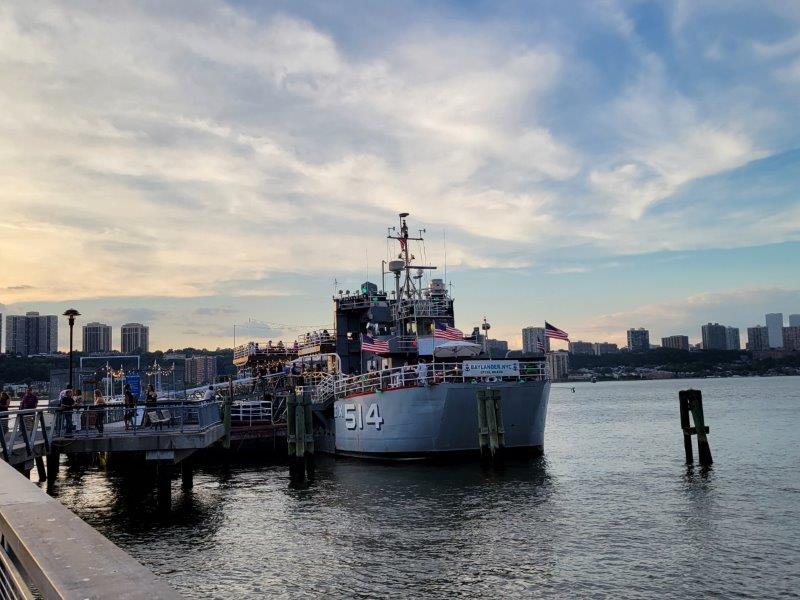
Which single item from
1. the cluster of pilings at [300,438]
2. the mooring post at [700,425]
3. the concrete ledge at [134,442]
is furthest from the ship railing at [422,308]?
the concrete ledge at [134,442]

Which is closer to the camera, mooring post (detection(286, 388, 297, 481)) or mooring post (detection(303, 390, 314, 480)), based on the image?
mooring post (detection(303, 390, 314, 480))

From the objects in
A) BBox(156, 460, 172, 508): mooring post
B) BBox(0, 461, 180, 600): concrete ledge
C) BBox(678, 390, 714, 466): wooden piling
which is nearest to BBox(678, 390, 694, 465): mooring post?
BBox(678, 390, 714, 466): wooden piling

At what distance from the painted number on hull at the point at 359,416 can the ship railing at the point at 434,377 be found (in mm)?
1029

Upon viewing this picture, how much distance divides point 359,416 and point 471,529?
18.3 meters

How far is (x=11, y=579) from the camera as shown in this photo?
4.24 metres

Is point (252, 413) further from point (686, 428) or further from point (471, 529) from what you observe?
point (471, 529)

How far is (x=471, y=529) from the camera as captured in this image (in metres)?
21.5

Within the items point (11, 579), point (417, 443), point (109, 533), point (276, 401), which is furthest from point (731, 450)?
point (11, 579)

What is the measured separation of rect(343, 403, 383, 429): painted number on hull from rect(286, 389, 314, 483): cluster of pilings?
2.42 m

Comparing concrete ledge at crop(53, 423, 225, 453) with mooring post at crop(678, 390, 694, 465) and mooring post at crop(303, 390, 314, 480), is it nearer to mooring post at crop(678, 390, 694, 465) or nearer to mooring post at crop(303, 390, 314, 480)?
mooring post at crop(303, 390, 314, 480)

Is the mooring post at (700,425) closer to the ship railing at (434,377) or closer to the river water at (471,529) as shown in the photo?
the river water at (471,529)

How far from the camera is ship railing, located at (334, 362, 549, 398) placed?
34.0 meters

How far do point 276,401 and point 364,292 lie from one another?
1011 cm

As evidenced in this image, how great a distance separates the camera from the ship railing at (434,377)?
34.0 m
